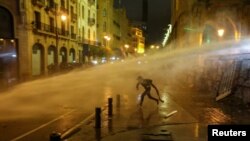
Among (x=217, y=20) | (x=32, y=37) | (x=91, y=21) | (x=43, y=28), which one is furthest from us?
(x=91, y=21)

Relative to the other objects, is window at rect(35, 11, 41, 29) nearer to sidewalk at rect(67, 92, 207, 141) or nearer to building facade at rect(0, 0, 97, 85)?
building facade at rect(0, 0, 97, 85)

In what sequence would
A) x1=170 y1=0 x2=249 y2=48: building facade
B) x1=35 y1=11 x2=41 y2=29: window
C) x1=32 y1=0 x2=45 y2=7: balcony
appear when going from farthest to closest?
x1=35 y1=11 x2=41 y2=29: window, x1=32 y1=0 x2=45 y2=7: balcony, x1=170 y1=0 x2=249 y2=48: building facade

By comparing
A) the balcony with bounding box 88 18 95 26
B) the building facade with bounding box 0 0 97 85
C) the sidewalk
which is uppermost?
the balcony with bounding box 88 18 95 26

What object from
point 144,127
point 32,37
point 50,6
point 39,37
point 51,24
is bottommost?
point 144,127

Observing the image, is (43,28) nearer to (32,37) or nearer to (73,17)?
(32,37)

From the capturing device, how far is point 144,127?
1020cm

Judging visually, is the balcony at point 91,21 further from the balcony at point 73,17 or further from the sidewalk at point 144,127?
the sidewalk at point 144,127

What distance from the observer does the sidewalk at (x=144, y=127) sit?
8898 millimetres

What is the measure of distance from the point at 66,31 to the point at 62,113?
32.9 metres

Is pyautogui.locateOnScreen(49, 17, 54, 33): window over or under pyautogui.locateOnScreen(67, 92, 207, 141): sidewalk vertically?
Answer: over

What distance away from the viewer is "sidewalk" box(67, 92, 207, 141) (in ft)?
29.2

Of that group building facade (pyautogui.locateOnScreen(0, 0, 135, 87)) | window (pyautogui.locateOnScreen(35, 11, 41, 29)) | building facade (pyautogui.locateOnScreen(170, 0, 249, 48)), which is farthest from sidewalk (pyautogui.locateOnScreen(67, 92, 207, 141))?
window (pyautogui.locateOnScreen(35, 11, 41, 29))

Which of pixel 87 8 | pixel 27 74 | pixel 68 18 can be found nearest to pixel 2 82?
pixel 27 74

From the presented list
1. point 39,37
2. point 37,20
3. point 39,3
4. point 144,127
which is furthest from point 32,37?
point 144,127
